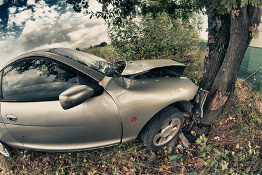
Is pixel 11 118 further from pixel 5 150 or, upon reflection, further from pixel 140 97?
pixel 140 97

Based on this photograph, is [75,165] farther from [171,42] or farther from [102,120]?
Answer: [171,42]

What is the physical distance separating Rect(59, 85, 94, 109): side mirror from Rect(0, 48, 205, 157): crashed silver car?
0.01 meters

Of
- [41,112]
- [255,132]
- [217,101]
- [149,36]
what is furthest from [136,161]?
[149,36]

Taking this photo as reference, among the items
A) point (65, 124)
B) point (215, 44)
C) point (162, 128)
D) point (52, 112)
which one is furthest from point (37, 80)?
point (215, 44)

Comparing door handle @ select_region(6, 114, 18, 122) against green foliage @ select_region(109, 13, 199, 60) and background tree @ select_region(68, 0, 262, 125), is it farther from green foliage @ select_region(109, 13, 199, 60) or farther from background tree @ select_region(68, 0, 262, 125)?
green foliage @ select_region(109, 13, 199, 60)

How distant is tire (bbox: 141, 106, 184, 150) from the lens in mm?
2244

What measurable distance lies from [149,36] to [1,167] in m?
4.26

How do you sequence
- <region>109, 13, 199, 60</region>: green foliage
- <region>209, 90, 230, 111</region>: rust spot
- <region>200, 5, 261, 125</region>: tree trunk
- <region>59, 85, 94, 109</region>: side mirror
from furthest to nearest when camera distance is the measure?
<region>109, 13, 199, 60</region>: green foliage → <region>209, 90, 230, 111</region>: rust spot → <region>200, 5, 261, 125</region>: tree trunk → <region>59, 85, 94, 109</region>: side mirror

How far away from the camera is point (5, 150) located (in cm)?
266

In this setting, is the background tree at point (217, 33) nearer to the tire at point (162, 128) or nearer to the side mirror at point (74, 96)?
the tire at point (162, 128)

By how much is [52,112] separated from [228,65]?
111 inches

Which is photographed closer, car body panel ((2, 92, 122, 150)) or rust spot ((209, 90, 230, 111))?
car body panel ((2, 92, 122, 150))

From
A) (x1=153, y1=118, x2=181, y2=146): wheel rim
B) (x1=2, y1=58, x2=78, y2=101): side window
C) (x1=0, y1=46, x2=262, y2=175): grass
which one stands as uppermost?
(x1=2, y1=58, x2=78, y2=101): side window

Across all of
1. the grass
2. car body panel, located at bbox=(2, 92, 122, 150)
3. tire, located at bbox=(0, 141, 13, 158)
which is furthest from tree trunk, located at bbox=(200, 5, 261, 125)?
tire, located at bbox=(0, 141, 13, 158)
